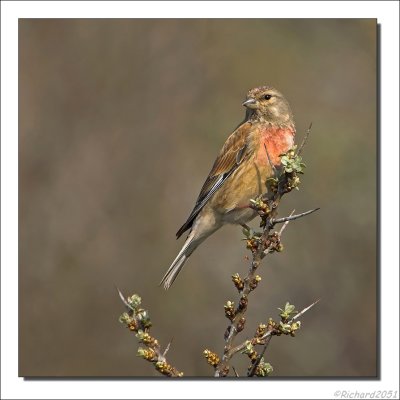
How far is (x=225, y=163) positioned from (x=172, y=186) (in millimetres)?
644

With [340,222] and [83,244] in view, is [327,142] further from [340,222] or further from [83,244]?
[83,244]

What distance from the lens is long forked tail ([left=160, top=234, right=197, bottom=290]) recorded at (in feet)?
17.2

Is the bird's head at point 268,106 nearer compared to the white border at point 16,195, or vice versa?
the white border at point 16,195

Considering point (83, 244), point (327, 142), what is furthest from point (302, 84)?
point (83, 244)

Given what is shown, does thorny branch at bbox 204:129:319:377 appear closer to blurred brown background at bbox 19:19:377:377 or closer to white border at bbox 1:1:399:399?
white border at bbox 1:1:399:399

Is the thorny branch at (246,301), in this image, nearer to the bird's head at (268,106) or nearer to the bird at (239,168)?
the bird at (239,168)

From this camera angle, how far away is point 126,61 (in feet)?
18.7

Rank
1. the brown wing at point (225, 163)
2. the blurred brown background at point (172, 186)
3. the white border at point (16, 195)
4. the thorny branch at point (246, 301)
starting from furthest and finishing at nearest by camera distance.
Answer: the brown wing at point (225, 163) < the blurred brown background at point (172, 186) < the white border at point (16, 195) < the thorny branch at point (246, 301)

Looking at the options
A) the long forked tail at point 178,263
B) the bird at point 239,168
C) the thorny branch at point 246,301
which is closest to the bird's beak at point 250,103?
the bird at point 239,168

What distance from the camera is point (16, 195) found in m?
5.17

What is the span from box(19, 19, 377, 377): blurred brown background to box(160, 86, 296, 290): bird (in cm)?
42

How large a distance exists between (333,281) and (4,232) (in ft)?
7.59

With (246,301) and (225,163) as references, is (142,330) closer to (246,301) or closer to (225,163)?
(246,301)

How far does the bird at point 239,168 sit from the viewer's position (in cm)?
529
